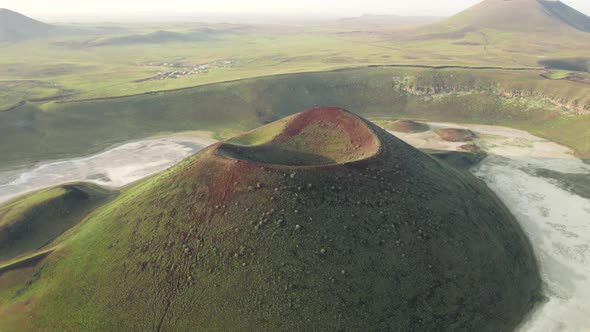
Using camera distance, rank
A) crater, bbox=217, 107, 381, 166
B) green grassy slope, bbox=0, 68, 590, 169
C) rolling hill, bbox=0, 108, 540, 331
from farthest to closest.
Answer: green grassy slope, bbox=0, 68, 590, 169 → crater, bbox=217, 107, 381, 166 → rolling hill, bbox=0, 108, 540, 331

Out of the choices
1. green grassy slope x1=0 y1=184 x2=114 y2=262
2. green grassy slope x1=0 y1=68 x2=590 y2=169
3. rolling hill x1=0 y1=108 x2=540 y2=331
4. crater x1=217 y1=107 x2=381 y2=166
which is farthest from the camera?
green grassy slope x1=0 y1=68 x2=590 y2=169

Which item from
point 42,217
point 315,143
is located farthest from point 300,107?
point 42,217

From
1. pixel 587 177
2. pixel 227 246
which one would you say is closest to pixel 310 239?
pixel 227 246

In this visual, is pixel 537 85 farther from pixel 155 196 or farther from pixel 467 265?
pixel 155 196

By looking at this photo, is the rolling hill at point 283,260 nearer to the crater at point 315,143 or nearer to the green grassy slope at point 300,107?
the crater at point 315,143

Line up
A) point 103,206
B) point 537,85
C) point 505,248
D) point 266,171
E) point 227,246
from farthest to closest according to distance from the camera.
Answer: point 537,85, point 103,206, point 505,248, point 266,171, point 227,246

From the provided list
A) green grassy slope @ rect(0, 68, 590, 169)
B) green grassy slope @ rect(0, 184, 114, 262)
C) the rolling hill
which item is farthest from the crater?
green grassy slope @ rect(0, 68, 590, 169)

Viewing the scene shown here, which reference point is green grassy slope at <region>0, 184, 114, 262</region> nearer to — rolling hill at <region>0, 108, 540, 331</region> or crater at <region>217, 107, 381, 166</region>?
rolling hill at <region>0, 108, 540, 331</region>
